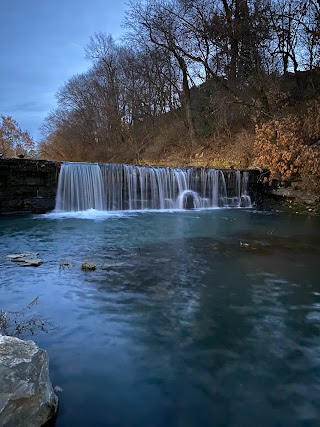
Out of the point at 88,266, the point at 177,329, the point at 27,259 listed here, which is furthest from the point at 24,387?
the point at 27,259

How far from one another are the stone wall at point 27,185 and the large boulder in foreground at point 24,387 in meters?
11.1

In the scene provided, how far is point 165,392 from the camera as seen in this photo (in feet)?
9.04

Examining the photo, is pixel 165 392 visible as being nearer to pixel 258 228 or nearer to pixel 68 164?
pixel 258 228

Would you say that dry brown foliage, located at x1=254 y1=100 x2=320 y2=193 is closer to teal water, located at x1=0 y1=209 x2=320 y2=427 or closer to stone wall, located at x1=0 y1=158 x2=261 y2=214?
teal water, located at x1=0 y1=209 x2=320 y2=427

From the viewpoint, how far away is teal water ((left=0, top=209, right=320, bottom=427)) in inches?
103

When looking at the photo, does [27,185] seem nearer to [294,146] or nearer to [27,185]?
[27,185]

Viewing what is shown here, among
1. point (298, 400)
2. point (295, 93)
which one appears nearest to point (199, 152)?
point (295, 93)

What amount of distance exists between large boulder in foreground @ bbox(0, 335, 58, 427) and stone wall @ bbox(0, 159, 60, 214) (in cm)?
1108

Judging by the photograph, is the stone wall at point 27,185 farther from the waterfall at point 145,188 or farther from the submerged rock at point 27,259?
the submerged rock at point 27,259

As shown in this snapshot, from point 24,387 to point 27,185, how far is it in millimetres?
11681

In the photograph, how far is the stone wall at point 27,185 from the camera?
1245 centimetres

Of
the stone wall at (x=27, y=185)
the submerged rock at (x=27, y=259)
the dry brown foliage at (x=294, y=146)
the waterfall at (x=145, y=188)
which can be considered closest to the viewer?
the submerged rock at (x=27, y=259)

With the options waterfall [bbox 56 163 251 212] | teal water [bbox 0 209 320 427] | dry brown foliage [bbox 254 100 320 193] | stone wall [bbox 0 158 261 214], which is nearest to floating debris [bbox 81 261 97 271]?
teal water [bbox 0 209 320 427]

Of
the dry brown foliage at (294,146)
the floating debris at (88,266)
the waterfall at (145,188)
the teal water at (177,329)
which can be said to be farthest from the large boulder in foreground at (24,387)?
the dry brown foliage at (294,146)
